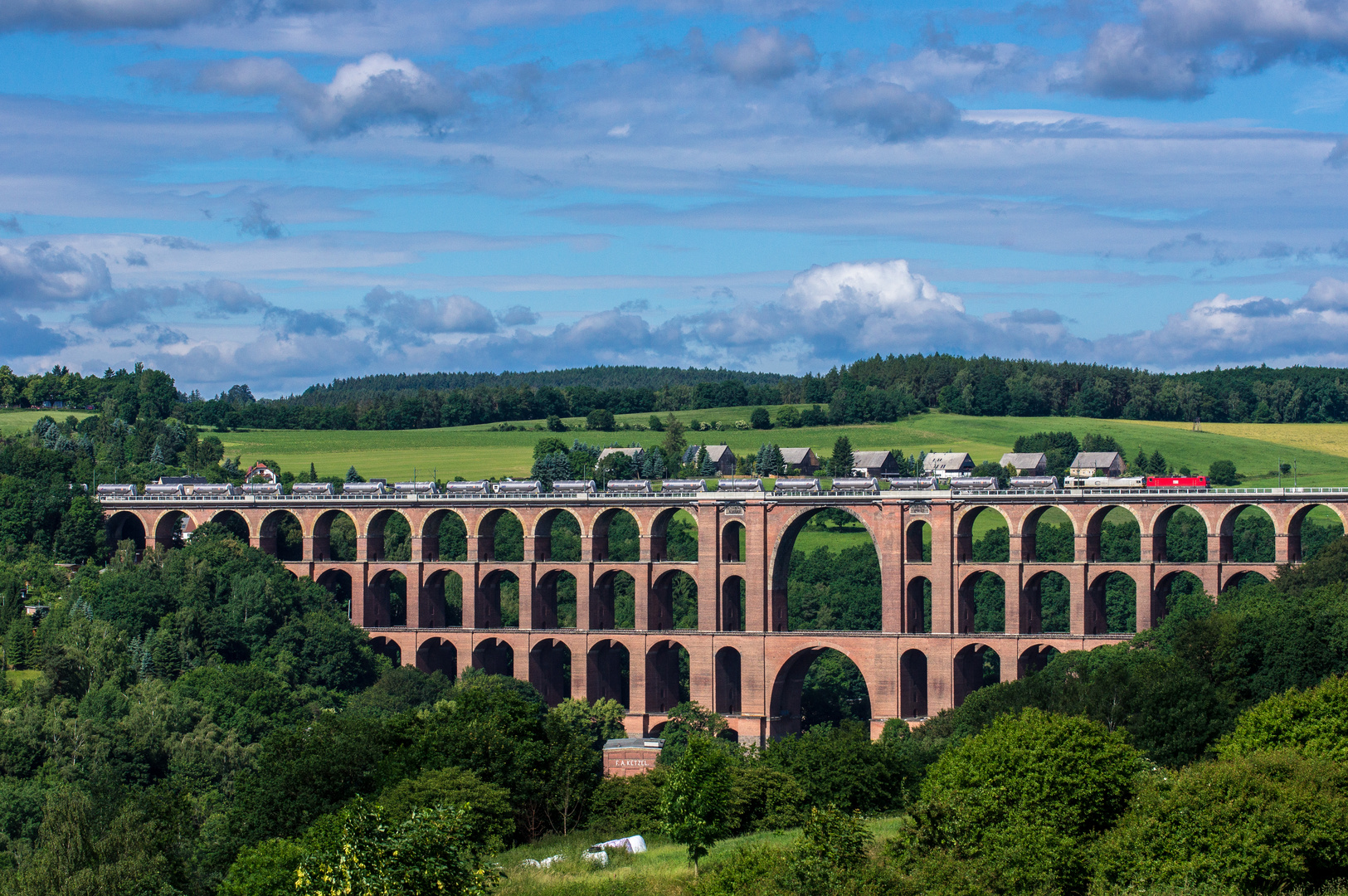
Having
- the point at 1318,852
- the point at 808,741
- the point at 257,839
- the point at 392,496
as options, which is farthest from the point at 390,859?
the point at 392,496

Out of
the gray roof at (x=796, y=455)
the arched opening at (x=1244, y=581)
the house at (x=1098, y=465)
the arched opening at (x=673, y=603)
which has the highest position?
the gray roof at (x=796, y=455)

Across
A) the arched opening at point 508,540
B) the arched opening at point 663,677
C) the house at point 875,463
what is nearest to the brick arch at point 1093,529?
the arched opening at point 663,677

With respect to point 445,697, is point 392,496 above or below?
above

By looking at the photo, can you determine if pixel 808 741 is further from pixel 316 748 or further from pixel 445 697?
pixel 445 697

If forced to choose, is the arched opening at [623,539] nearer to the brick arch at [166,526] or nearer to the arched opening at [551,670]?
the arched opening at [551,670]

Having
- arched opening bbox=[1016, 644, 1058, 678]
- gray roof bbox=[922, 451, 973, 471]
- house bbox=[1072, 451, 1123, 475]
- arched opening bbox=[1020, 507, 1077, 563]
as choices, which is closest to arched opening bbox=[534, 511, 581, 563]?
gray roof bbox=[922, 451, 973, 471]

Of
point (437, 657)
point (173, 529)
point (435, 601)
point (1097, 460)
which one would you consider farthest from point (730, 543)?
point (1097, 460)
